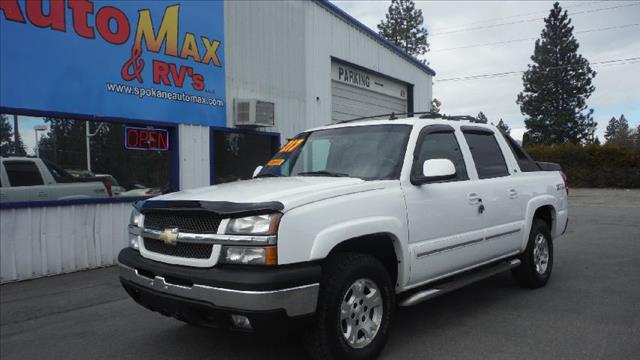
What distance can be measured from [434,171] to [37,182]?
20.0 feet

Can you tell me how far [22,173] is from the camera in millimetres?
7445

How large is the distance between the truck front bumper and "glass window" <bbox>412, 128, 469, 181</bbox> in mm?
1623

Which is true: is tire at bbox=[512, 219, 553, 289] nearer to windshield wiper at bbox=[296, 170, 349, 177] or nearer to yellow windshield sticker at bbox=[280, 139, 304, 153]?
windshield wiper at bbox=[296, 170, 349, 177]

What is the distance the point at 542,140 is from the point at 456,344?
54.7 metres

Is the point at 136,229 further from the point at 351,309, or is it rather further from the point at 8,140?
the point at 8,140

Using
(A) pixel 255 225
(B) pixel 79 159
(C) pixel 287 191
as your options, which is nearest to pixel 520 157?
(C) pixel 287 191

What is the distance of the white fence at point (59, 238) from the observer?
7188mm

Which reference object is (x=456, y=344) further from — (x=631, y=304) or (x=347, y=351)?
(x=631, y=304)

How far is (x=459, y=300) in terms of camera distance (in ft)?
18.3

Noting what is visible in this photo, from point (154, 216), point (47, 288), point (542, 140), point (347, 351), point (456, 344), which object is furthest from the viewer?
point (542, 140)

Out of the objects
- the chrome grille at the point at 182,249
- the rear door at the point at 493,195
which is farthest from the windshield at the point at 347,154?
the chrome grille at the point at 182,249

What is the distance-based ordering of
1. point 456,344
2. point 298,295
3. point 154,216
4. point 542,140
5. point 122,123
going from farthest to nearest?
point 542,140 → point 122,123 → point 456,344 → point 154,216 → point 298,295

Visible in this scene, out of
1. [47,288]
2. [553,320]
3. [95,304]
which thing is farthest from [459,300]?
[47,288]

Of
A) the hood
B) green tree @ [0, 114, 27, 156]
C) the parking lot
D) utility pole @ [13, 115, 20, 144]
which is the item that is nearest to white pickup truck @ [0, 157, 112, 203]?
green tree @ [0, 114, 27, 156]
